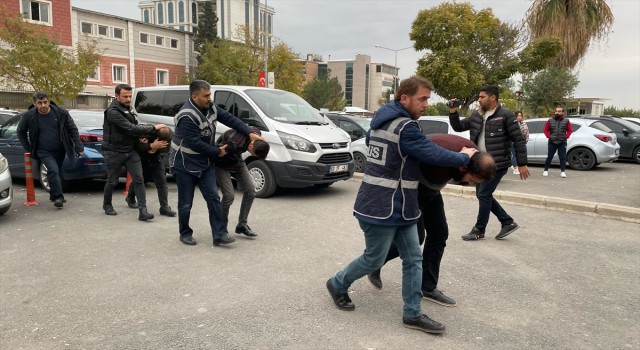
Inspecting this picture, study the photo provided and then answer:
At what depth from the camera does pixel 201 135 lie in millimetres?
5297

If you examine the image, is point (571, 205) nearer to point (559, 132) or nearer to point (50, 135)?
point (559, 132)

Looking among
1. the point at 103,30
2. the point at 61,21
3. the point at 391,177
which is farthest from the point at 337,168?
the point at 103,30

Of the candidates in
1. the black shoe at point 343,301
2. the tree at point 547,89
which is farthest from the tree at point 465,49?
the black shoe at point 343,301

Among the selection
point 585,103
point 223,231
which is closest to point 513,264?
point 223,231

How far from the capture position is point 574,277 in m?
4.76

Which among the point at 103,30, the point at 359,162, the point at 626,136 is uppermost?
the point at 103,30

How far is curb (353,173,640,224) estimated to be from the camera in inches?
285

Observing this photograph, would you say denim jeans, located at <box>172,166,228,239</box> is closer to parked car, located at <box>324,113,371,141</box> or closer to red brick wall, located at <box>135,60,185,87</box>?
parked car, located at <box>324,113,371,141</box>

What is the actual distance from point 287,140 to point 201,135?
115 inches

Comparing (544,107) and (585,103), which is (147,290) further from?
(585,103)

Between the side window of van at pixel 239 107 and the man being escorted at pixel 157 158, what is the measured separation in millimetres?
1760

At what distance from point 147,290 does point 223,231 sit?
1.48 metres

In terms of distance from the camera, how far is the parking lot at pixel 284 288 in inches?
135

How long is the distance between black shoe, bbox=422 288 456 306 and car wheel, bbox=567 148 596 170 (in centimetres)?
1163
